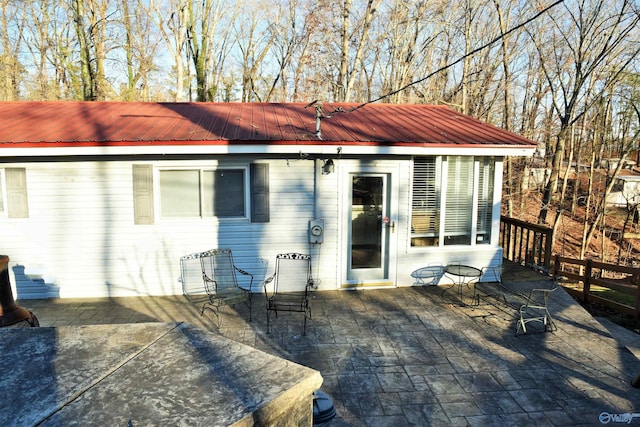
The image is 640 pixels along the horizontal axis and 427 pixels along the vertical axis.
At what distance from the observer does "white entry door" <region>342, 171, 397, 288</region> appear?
6.67 m

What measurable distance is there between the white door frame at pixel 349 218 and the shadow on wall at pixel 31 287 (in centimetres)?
440

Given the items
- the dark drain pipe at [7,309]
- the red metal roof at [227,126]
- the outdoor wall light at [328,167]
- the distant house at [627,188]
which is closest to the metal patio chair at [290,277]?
the outdoor wall light at [328,167]

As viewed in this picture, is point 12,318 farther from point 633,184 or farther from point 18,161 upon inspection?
point 633,184

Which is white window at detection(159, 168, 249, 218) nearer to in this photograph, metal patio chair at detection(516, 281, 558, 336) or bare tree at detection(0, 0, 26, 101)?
metal patio chair at detection(516, 281, 558, 336)

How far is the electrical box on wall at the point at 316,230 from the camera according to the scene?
21.2ft

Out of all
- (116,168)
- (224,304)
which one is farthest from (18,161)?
(224,304)

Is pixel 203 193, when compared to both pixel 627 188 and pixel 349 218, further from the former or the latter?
pixel 627 188

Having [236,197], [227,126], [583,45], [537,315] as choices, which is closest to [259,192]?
[236,197]

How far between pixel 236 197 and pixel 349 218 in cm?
182

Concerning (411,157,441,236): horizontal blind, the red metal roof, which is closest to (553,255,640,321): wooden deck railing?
the red metal roof

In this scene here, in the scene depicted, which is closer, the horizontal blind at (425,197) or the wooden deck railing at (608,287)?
the wooden deck railing at (608,287)

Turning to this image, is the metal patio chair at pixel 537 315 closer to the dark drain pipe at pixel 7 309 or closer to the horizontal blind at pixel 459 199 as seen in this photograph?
the horizontal blind at pixel 459 199

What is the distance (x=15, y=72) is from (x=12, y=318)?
16869 mm

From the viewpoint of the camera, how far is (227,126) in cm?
655
